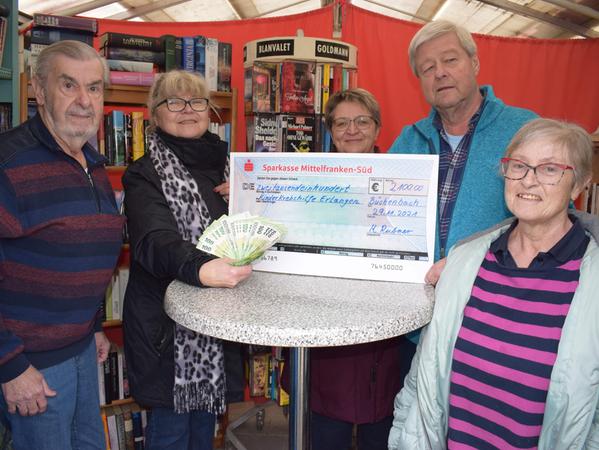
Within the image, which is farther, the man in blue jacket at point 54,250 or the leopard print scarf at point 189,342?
the leopard print scarf at point 189,342

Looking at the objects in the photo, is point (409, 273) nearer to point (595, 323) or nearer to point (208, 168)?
point (595, 323)

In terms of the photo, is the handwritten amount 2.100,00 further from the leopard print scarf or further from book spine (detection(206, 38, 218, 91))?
book spine (detection(206, 38, 218, 91))

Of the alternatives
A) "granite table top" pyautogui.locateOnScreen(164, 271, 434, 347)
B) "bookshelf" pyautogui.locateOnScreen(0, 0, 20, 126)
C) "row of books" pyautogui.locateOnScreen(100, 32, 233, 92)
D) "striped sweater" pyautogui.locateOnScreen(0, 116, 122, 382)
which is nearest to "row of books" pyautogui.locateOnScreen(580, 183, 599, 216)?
"row of books" pyautogui.locateOnScreen(100, 32, 233, 92)

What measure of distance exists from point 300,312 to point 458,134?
112 centimetres

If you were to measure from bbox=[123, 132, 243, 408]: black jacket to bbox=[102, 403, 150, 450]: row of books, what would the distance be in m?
1.14

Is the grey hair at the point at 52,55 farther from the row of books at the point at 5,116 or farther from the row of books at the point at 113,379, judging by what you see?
the row of books at the point at 113,379

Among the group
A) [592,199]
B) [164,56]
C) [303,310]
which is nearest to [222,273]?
[303,310]

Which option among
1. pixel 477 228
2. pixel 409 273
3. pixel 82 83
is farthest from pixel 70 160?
pixel 477 228

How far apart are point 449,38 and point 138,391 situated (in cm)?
175

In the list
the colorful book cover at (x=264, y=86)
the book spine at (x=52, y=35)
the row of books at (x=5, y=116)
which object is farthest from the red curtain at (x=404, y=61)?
the row of books at (x=5, y=116)

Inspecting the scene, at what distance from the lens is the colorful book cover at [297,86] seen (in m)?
2.87

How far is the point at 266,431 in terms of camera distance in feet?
10.5

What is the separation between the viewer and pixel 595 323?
1127 mm

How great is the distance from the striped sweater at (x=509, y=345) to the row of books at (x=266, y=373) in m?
1.75
